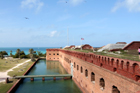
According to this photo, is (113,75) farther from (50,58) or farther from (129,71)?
(50,58)

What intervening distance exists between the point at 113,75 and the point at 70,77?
55.6 ft

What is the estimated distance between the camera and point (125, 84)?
8680 mm

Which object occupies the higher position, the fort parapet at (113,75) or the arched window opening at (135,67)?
the arched window opening at (135,67)

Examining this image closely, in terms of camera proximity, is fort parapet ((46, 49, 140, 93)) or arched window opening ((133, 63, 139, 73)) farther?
fort parapet ((46, 49, 140, 93))

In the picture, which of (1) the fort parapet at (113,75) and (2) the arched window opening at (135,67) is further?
(1) the fort parapet at (113,75)

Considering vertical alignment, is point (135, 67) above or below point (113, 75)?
above

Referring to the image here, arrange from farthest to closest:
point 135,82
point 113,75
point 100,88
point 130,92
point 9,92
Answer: point 9,92 → point 100,88 → point 113,75 → point 130,92 → point 135,82

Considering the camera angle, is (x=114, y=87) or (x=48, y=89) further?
(x=48, y=89)

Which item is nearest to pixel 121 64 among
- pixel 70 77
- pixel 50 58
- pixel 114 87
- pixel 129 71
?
pixel 129 71

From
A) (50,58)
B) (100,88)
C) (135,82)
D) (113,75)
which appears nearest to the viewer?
(135,82)

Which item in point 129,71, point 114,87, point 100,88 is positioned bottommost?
point 100,88

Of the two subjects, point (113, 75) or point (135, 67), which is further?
point (113, 75)

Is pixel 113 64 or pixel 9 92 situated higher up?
pixel 113 64

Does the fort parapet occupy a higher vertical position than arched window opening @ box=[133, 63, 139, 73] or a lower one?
lower
